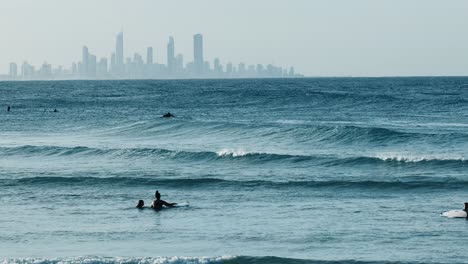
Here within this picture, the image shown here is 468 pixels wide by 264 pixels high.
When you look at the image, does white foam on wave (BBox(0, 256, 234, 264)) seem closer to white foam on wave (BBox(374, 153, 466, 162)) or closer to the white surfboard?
the white surfboard

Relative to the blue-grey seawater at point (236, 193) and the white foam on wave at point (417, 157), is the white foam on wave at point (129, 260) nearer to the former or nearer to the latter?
Result: the blue-grey seawater at point (236, 193)

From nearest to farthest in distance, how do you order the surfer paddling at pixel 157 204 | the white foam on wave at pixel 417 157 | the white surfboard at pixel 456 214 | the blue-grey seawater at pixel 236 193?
the blue-grey seawater at pixel 236 193 → the white surfboard at pixel 456 214 → the surfer paddling at pixel 157 204 → the white foam on wave at pixel 417 157

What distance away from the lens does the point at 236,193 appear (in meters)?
34.8

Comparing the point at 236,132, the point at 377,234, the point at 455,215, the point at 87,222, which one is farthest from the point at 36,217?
the point at 236,132

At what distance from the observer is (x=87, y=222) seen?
2859 centimetres

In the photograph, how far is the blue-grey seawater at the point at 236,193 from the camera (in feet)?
80.7

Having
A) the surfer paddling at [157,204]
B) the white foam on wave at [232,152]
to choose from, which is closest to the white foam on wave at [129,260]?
the surfer paddling at [157,204]

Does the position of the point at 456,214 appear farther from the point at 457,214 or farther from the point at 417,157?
the point at 417,157

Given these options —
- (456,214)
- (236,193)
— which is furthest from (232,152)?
(456,214)

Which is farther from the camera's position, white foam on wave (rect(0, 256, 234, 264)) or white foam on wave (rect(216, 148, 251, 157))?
white foam on wave (rect(216, 148, 251, 157))

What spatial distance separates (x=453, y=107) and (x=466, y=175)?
50.9 metres

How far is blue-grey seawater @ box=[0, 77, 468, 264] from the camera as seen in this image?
969 inches

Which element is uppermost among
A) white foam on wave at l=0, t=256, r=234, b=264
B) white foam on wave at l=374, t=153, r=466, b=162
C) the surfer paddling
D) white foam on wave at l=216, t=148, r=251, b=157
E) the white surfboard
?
white foam on wave at l=374, t=153, r=466, b=162

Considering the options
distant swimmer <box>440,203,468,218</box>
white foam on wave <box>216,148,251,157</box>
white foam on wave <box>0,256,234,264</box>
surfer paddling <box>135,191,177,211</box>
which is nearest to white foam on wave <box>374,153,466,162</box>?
white foam on wave <box>216,148,251,157</box>
